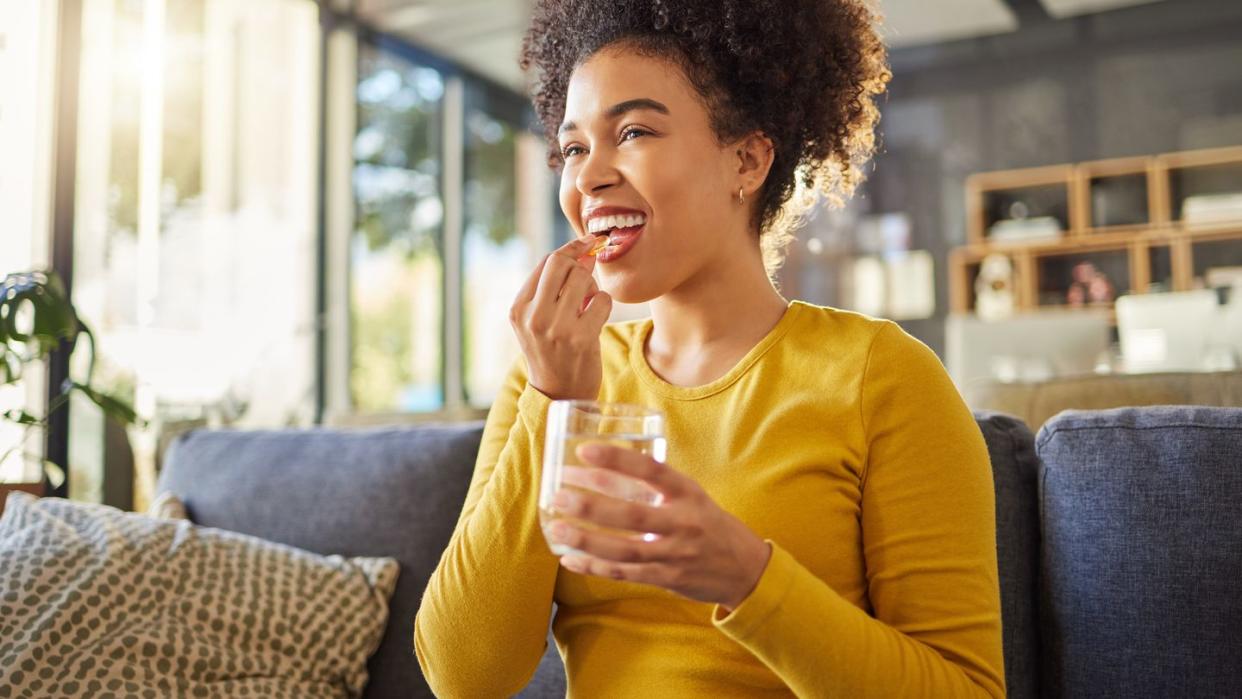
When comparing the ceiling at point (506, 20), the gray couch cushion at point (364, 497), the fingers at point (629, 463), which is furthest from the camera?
the ceiling at point (506, 20)

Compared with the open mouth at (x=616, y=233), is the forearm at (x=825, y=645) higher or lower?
lower

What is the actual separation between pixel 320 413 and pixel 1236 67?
17.7 feet

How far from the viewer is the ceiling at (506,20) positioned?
18.4 ft

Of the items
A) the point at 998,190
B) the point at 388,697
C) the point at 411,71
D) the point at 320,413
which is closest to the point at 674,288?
the point at 388,697

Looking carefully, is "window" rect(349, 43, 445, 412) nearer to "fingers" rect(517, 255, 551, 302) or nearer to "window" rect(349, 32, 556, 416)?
"window" rect(349, 32, 556, 416)

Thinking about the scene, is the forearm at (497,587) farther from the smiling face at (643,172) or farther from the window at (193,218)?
the window at (193,218)

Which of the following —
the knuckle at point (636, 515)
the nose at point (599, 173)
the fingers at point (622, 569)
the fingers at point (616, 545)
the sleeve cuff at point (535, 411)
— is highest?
the nose at point (599, 173)

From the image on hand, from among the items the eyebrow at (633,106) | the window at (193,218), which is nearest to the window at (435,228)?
the window at (193,218)

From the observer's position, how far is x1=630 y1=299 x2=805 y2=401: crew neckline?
1.17m

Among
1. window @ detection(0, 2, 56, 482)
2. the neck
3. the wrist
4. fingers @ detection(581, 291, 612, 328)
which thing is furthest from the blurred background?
the wrist

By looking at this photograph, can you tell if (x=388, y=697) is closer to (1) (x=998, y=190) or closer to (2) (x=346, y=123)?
(2) (x=346, y=123)

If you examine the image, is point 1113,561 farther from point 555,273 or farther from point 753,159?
point 555,273

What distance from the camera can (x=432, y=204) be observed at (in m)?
5.91

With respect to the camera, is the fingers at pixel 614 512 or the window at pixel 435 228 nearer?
the fingers at pixel 614 512
